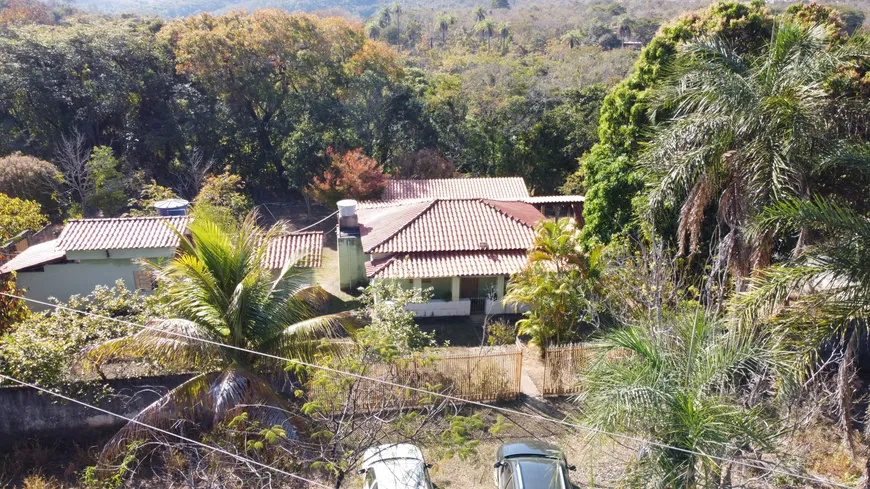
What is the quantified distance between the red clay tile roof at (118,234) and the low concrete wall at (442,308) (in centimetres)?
707

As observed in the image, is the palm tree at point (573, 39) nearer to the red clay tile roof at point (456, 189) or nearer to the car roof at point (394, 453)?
the red clay tile roof at point (456, 189)

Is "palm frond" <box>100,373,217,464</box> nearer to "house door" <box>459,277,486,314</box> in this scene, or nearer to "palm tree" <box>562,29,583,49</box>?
"house door" <box>459,277,486,314</box>

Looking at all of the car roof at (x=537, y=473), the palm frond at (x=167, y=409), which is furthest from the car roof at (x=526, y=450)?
the palm frond at (x=167, y=409)

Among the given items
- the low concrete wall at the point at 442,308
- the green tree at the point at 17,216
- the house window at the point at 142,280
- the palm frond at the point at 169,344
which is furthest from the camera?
the green tree at the point at 17,216

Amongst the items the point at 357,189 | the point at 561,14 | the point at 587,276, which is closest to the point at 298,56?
the point at 357,189

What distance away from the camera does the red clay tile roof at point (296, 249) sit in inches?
724

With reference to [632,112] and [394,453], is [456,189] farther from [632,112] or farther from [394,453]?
[394,453]

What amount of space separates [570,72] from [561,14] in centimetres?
5328

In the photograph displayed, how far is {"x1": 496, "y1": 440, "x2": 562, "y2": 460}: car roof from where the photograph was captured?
10.1 m

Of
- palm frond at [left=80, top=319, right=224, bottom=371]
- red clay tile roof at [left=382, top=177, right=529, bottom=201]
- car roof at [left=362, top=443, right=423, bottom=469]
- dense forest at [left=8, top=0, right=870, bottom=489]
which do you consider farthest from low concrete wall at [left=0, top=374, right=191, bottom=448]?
red clay tile roof at [left=382, top=177, right=529, bottom=201]

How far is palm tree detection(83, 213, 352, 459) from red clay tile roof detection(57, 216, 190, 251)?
8.02 meters

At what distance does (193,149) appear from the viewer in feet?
98.2

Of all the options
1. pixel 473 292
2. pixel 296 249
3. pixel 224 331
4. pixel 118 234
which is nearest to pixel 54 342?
pixel 224 331

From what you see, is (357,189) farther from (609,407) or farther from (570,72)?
(570,72)
